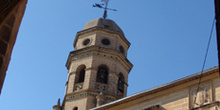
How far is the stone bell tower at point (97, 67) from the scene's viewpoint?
976 inches

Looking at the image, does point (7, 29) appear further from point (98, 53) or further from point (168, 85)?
point (98, 53)

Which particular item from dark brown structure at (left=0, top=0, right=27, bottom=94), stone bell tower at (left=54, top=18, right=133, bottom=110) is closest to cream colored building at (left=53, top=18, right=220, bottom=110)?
stone bell tower at (left=54, top=18, right=133, bottom=110)

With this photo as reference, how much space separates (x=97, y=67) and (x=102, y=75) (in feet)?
1.92

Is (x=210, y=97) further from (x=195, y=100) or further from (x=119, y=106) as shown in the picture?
(x=119, y=106)

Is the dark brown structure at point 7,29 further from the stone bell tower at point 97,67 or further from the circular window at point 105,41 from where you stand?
the circular window at point 105,41

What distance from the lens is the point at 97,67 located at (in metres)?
26.0

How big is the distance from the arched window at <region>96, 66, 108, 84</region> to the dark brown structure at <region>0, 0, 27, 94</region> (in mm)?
20400

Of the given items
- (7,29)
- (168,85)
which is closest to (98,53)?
(168,85)

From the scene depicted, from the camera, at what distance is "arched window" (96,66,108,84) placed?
85.0 ft

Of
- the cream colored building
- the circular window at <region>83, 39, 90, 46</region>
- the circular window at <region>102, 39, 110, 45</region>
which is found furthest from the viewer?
the circular window at <region>83, 39, 90, 46</region>

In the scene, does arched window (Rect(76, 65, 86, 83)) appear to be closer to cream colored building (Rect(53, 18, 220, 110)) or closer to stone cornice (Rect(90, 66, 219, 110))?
cream colored building (Rect(53, 18, 220, 110))

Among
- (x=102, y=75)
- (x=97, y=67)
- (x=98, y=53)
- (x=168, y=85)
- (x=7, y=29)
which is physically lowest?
(x=7, y=29)

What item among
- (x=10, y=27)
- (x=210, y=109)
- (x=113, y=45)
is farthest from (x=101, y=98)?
(x=10, y=27)

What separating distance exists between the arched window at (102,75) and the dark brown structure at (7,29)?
2040 cm
